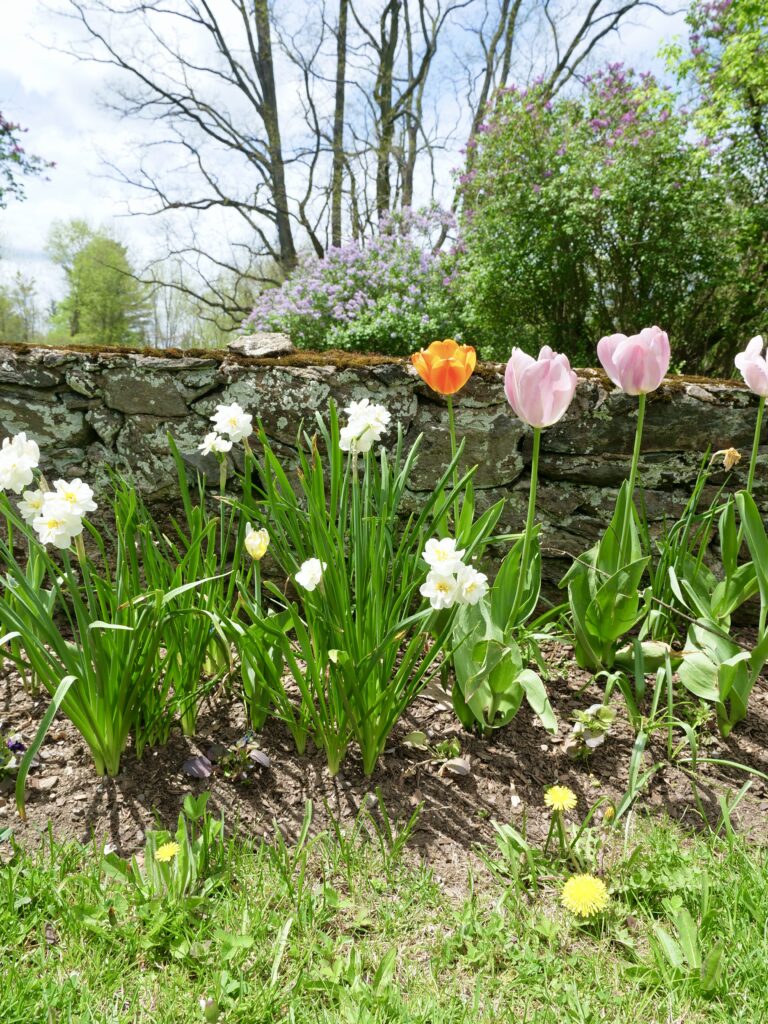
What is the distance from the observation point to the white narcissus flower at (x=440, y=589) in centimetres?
126

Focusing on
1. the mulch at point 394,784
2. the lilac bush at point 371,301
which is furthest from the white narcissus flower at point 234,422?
the lilac bush at point 371,301

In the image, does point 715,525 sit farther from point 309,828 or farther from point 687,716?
point 309,828

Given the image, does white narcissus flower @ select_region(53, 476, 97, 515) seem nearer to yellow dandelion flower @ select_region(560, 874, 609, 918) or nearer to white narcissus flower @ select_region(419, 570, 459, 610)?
white narcissus flower @ select_region(419, 570, 459, 610)

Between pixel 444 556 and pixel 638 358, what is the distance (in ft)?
2.39

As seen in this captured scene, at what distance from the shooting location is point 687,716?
172cm

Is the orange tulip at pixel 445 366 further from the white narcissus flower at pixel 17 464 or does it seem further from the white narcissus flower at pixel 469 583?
the white narcissus flower at pixel 17 464

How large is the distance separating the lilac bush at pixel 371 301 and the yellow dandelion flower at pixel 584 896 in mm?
6504

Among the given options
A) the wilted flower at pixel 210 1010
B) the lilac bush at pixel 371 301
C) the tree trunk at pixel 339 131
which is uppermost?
the tree trunk at pixel 339 131

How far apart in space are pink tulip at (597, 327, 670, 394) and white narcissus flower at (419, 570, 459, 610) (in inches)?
28.2

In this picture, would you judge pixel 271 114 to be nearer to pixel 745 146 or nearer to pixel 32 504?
pixel 745 146

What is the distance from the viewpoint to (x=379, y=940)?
1104 millimetres

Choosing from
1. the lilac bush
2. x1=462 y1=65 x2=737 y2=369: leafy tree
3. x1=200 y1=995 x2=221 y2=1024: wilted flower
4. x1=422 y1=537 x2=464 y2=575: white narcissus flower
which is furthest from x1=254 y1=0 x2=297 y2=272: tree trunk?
x1=200 y1=995 x2=221 y2=1024: wilted flower

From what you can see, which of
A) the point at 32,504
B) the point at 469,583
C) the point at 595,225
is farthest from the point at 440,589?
the point at 595,225


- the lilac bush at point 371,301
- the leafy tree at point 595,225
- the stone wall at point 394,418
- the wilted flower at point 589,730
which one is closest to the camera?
the wilted flower at point 589,730
